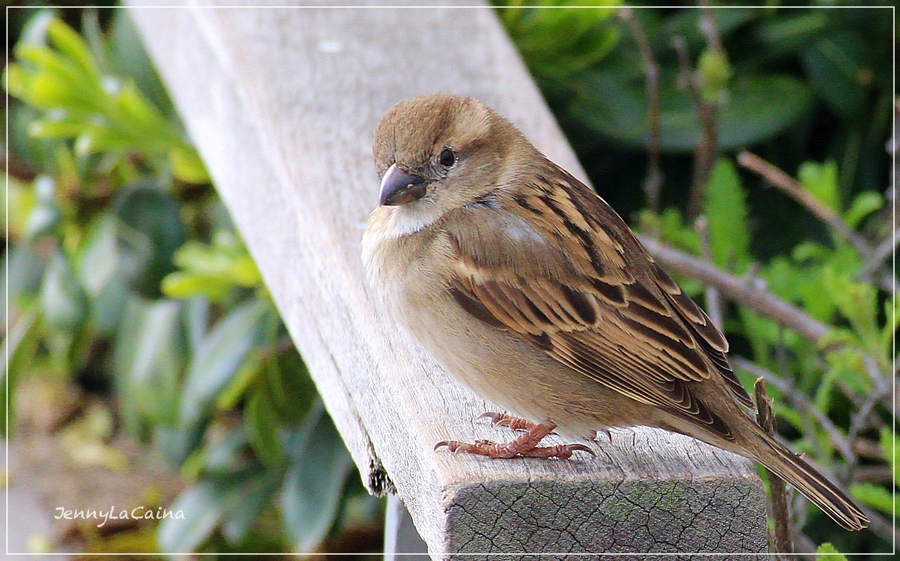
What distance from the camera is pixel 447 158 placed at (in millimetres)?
1875

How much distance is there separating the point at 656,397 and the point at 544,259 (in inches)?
11.9

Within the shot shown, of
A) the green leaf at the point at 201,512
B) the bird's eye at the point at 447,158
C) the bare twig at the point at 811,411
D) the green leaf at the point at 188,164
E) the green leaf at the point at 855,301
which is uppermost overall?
the bird's eye at the point at 447,158

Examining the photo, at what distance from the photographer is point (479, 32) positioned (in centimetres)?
254

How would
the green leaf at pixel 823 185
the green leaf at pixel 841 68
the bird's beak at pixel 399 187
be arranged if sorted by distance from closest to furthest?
1. the bird's beak at pixel 399 187
2. the green leaf at pixel 823 185
3. the green leaf at pixel 841 68

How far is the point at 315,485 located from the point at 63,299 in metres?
1.12

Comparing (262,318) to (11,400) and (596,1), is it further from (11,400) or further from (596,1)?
(596,1)

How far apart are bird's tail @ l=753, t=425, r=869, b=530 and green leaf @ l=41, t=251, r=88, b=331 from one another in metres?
2.46

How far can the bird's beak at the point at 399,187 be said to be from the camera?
5.79ft

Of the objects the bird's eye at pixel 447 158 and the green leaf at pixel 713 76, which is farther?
the green leaf at pixel 713 76

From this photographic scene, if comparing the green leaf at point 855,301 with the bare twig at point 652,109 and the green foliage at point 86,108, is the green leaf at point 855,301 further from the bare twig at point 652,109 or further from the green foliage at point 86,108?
the green foliage at point 86,108

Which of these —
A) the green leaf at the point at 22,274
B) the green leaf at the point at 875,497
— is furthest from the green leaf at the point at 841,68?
the green leaf at the point at 22,274

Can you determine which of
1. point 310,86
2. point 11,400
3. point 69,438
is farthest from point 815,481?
point 69,438

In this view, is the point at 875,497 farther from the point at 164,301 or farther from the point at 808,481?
the point at 164,301

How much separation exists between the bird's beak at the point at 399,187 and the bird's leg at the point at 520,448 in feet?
1.67
